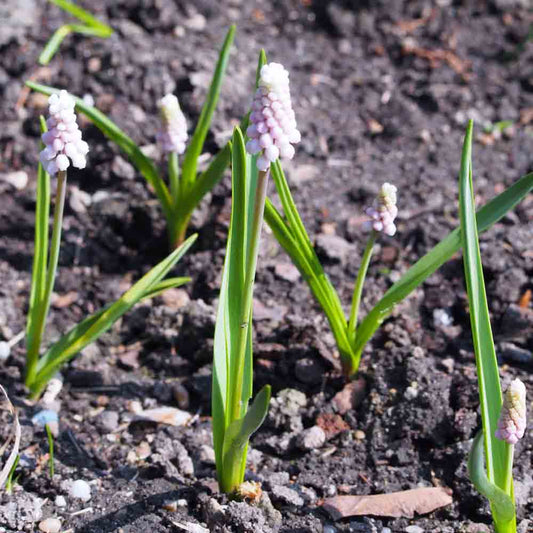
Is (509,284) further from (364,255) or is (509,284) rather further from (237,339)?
(237,339)

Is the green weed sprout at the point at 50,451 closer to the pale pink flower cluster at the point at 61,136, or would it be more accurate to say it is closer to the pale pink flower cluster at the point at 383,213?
the pale pink flower cluster at the point at 61,136

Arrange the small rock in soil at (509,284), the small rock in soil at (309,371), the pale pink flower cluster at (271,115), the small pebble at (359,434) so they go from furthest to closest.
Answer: the small rock in soil at (509,284)
the small rock in soil at (309,371)
the small pebble at (359,434)
the pale pink flower cluster at (271,115)

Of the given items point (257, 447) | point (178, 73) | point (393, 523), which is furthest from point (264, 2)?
point (393, 523)

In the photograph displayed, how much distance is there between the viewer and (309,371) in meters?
3.37

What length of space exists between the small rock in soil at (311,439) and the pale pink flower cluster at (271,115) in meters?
1.34

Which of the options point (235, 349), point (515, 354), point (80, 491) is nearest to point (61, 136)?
point (235, 349)

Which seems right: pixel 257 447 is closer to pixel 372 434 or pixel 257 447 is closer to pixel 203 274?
pixel 372 434

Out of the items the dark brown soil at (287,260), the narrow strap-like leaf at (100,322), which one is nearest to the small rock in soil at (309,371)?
the dark brown soil at (287,260)

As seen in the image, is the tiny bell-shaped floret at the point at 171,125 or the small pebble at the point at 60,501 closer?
the small pebble at the point at 60,501

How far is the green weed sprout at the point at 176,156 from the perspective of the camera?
3.56 m

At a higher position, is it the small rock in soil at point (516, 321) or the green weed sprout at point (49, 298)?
the small rock in soil at point (516, 321)

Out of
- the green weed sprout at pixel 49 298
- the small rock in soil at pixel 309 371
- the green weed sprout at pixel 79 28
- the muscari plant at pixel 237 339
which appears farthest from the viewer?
the green weed sprout at pixel 79 28

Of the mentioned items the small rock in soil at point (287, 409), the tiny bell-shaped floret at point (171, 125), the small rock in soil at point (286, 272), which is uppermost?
the tiny bell-shaped floret at point (171, 125)

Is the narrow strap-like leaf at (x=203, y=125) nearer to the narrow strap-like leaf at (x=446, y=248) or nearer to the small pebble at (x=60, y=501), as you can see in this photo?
the narrow strap-like leaf at (x=446, y=248)
